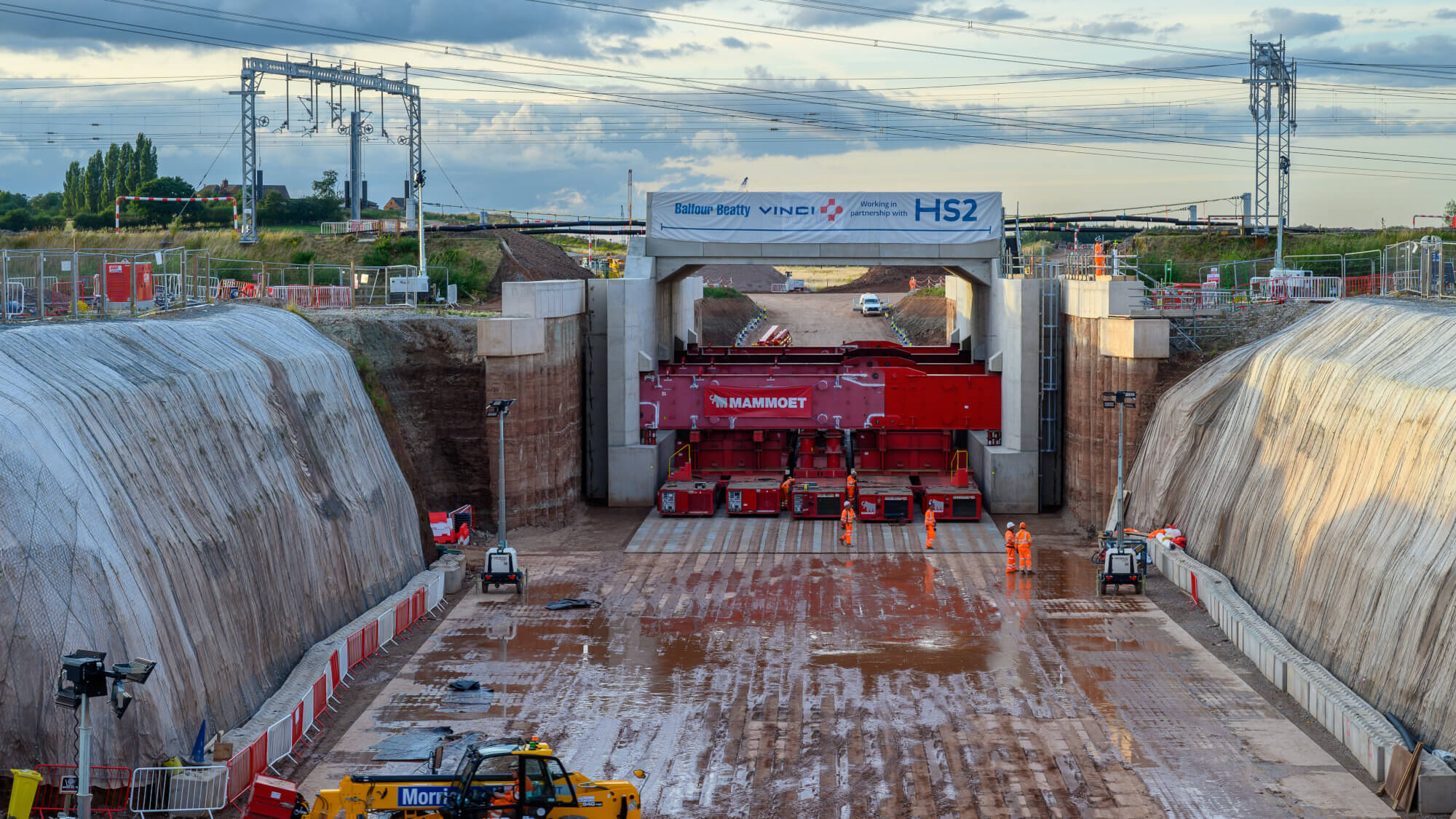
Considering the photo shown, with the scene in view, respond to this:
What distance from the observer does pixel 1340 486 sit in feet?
94.4

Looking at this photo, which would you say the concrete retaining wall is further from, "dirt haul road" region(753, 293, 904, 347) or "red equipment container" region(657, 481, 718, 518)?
"dirt haul road" region(753, 293, 904, 347)

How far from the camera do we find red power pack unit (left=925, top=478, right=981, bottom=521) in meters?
44.0

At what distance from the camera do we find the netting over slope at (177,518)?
1888cm

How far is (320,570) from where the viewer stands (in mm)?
29062

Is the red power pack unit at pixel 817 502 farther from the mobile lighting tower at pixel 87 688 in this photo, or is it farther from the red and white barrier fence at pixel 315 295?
the mobile lighting tower at pixel 87 688

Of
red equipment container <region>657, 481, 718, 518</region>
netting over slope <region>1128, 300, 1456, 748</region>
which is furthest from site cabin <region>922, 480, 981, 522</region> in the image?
red equipment container <region>657, 481, 718, 518</region>

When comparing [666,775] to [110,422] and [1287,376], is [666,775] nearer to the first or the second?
[110,422]

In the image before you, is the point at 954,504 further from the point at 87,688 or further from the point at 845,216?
the point at 87,688

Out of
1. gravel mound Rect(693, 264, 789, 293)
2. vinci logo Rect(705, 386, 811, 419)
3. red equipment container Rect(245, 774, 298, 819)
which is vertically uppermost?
gravel mound Rect(693, 264, 789, 293)

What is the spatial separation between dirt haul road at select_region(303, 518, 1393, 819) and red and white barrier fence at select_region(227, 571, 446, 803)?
2.41 feet

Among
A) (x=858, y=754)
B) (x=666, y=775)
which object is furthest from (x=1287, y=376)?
(x=666, y=775)

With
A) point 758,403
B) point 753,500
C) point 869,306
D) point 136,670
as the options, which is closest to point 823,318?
point 869,306

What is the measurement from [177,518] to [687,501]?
74.7ft

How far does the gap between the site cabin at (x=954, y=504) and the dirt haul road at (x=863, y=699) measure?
5.92 meters
